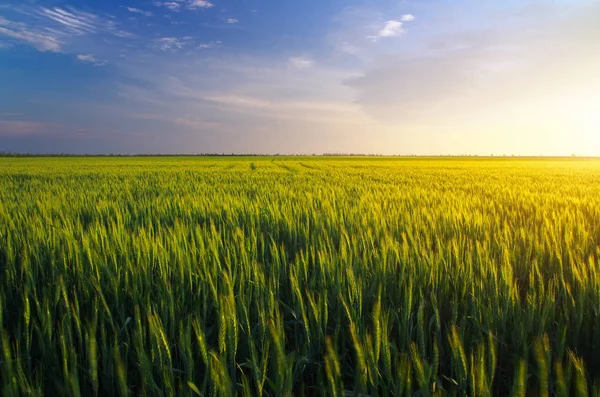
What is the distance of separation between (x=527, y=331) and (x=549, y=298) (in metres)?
0.21

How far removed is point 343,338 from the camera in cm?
127

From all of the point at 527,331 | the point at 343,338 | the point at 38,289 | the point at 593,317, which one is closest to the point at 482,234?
the point at 593,317

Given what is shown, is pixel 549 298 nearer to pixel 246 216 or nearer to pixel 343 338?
pixel 343 338

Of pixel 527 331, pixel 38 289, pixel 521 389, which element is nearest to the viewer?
pixel 521 389

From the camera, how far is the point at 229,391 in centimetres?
80

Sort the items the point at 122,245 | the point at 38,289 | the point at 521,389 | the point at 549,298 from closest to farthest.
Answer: the point at 521,389 → the point at 549,298 → the point at 38,289 → the point at 122,245

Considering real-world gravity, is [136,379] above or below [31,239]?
below

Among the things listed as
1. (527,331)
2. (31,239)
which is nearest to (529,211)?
(527,331)

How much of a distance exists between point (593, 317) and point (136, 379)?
164 cm

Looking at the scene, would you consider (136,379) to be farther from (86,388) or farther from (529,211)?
(529,211)

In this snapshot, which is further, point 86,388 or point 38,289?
point 38,289

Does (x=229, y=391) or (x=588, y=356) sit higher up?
(x=229, y=391)

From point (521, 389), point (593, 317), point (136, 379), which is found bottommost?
point (136, 379)

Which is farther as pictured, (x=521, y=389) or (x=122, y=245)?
(x=122, y=245)
